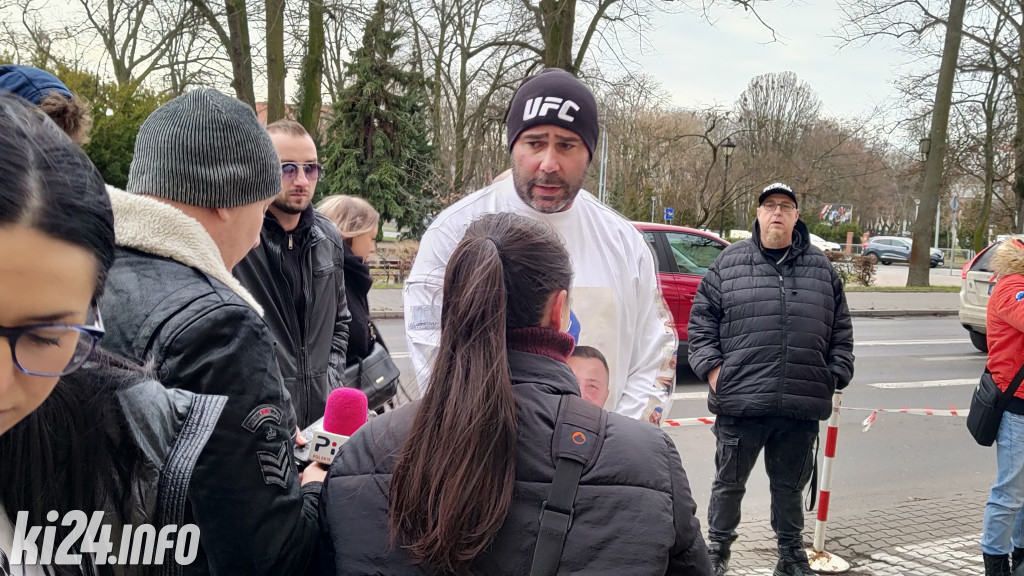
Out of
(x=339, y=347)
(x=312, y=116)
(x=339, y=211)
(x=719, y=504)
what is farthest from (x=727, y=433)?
(x=312, y=116)

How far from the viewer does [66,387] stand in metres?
1.08

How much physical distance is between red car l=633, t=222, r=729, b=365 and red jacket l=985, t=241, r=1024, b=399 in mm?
4415

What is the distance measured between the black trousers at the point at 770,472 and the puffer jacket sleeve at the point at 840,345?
35cm

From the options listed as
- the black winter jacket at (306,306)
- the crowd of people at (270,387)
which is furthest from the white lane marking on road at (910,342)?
the crowd of people at (270,387)

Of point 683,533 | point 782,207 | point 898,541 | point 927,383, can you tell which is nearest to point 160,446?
point 683,533

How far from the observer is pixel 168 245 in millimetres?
1587

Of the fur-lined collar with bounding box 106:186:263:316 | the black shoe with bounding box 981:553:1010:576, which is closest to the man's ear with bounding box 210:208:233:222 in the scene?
the fur-lined collar with bounding box 106:186:263:316

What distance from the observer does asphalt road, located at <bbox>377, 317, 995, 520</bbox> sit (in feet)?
18.7

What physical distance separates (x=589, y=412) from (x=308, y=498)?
24.6 inches

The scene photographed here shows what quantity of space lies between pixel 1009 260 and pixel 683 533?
142 inches

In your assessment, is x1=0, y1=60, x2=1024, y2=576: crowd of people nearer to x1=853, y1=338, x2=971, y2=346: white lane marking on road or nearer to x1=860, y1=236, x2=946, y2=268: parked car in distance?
x1=853, y1=338, x2=971, y2=346: white lane marking on road

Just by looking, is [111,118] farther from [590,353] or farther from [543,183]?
[590,353]

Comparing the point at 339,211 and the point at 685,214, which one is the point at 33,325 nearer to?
the point at 339,211

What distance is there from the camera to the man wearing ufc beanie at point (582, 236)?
2.45 m
